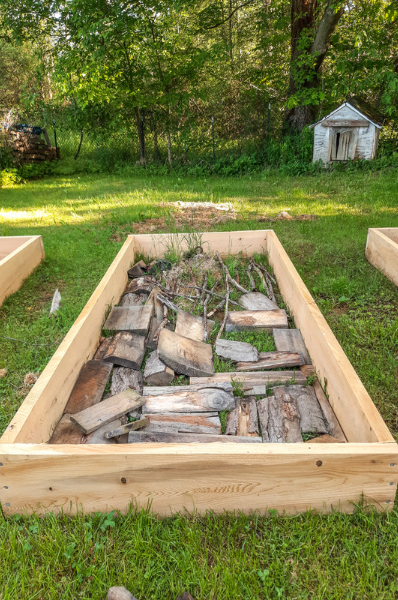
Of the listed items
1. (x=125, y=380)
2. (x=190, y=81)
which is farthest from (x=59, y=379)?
(x=190, y=81)

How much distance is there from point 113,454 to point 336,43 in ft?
36.6

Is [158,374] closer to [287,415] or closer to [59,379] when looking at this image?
[59,379]

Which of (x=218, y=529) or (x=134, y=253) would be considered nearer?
(x=218, y=529)

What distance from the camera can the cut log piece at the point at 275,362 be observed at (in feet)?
8.71

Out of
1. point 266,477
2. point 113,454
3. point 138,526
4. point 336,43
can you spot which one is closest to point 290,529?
point 266,477

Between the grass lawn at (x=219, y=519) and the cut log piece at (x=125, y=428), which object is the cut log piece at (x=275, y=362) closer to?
the grass lawn at (x=219, y=519)

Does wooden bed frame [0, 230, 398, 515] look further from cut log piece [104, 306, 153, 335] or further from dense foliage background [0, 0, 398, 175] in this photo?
dense foliage background [0, 0, 398, 175]

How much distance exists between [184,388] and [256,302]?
1262 millimetres

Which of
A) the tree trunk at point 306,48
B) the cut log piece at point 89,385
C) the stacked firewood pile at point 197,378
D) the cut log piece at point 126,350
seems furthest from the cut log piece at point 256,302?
the tree trunk at point 306,48

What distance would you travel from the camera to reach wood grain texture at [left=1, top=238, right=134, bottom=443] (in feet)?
6.17

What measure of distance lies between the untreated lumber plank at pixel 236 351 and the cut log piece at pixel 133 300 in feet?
3.24

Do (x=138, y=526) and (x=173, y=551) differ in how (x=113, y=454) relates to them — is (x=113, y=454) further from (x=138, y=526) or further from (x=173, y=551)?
(x=173, y=551)

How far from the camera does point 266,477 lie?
1641 millimetres

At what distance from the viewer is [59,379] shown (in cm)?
225
